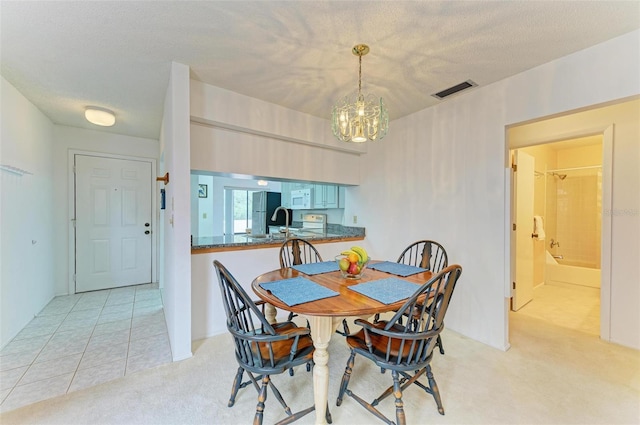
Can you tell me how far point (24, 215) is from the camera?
2.69 m

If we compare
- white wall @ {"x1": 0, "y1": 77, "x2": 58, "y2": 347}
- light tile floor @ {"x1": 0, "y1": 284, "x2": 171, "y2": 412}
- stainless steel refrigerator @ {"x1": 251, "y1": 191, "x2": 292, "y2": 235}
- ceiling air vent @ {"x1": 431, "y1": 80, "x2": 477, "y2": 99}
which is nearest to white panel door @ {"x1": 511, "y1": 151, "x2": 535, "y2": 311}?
ceiling air vent @ {"x1": 431, "y1": 80, "x2": 477, "y2": 99}

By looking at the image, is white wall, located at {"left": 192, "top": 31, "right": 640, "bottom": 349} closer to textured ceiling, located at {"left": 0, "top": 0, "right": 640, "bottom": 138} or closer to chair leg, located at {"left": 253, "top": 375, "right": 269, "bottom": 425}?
textured ceiling, located at {"left": 0, "top": 0, "right": 640, "bottom": 138}

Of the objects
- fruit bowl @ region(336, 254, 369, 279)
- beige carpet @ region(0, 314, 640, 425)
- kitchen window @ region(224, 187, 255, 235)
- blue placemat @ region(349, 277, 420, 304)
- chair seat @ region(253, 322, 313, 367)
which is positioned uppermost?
kitchen window @ region(224, 187, 255, 235)

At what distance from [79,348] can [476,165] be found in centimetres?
401

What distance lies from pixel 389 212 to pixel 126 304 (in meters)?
3.59

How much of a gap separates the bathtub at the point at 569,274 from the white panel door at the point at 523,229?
1.40 metres

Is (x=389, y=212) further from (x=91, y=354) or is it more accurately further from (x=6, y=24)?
(x=6, y=24)

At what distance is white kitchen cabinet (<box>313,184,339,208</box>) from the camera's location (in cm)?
415

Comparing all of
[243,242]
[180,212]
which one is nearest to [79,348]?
[180,212]

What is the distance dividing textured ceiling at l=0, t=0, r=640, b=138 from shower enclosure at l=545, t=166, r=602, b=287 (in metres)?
3.72

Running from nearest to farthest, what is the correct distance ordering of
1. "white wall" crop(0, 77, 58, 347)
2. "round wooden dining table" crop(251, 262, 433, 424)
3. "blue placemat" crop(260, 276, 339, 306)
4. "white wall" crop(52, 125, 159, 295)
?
"round wooden dining table" crop(251, 262, 433, 424) → "blue placemat" crop(260, 276, 339, 306) → "white wall" crop(0, 77, 58, 347) → "white wall" crop(52, 125, 159, 295)

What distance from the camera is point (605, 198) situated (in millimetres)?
2576

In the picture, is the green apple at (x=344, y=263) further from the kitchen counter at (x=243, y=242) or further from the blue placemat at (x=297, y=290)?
the kitchen counter at (x=243, y=242)

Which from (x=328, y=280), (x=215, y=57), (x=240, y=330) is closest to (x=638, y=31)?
A: (x=328, y=280)
